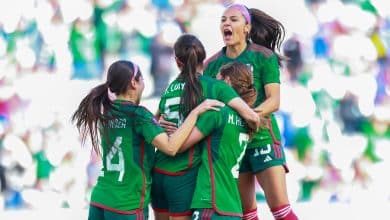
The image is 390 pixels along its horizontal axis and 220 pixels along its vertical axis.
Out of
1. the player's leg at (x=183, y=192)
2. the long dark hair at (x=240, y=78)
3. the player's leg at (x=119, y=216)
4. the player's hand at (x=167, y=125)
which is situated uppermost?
the long dark hair at (x=240, y=78)

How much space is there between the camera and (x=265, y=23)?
598 centimetres

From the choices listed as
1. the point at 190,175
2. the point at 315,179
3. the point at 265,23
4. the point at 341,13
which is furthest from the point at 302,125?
the point at 190,175

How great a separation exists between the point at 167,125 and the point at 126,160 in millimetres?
334

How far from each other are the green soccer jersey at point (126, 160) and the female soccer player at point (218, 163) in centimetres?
23

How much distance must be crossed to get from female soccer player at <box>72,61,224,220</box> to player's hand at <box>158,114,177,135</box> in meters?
0.15

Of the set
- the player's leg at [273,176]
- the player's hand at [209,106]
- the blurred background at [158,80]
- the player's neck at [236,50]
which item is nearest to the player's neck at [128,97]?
the player's hand at [209,106]

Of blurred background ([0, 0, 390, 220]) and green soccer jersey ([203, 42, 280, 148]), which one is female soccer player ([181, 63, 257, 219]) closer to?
green soccer jersey ([203, 42, 280, 148])

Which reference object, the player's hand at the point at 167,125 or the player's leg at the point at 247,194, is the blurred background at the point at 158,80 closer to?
the player's leg at the point at 247,194

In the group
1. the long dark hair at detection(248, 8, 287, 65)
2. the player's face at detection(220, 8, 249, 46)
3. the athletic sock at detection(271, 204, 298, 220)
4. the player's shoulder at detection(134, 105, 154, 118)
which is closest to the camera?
the player's shoulder at detection(134, 105, 154, 118)

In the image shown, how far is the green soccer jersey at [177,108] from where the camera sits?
16.3 ft

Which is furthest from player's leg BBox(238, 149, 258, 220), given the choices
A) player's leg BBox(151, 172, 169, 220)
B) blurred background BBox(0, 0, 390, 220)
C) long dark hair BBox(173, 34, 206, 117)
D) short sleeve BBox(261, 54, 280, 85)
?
blurred background BBox(0, 0, 390, 220)

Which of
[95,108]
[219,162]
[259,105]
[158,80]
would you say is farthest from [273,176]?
[158,80]

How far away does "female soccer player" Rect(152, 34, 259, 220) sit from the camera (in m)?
5.00

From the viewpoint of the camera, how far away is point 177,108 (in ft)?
16.7
